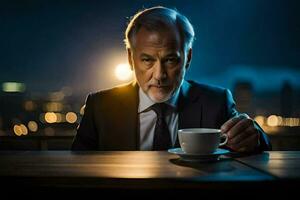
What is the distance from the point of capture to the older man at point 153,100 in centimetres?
174

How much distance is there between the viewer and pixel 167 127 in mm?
1692

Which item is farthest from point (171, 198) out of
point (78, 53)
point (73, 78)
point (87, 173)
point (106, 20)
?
point (73, 78)

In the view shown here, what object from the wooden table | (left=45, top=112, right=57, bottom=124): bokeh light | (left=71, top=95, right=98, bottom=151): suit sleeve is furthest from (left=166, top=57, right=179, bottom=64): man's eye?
(left=45, top=112, right=57, bottom=124): bokeh light

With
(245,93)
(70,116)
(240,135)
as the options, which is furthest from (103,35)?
(70,116)

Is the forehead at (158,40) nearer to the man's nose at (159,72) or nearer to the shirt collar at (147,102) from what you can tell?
the man's nose at (159,72)

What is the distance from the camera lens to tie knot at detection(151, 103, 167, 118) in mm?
1759

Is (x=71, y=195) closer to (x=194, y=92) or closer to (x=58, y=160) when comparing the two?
(x=58, y=160)

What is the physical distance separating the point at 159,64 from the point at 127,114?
29 cm

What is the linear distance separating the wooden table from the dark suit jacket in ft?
1.71

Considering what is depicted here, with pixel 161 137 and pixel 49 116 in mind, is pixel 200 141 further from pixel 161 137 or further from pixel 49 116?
pixel 49 116

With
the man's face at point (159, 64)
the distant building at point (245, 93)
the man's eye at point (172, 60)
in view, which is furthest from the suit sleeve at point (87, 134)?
the distant building at point (245, 93)

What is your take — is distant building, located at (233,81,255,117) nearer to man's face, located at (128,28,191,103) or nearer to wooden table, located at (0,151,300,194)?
man's face, located at (128,28,191,103)

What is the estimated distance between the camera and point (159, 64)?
1739mm

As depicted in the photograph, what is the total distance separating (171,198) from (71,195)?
9.5 inches
